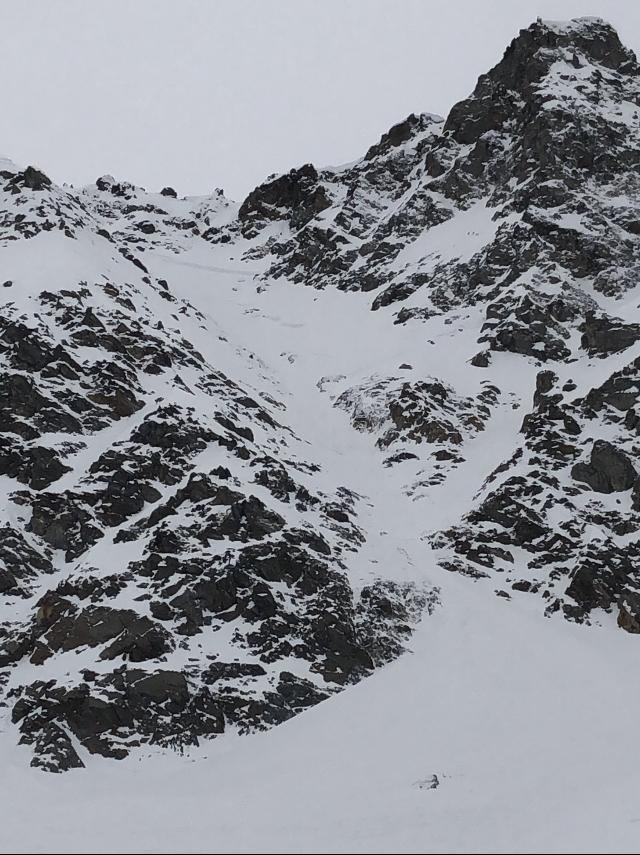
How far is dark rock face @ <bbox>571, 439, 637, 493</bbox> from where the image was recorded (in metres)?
44.7

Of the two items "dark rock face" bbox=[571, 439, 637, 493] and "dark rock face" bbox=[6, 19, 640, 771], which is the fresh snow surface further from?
"dark rock face" bbox=[571, 439, 637, 493]

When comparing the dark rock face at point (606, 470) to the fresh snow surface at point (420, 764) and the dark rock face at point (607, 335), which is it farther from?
the dark rock face at point (607, 335)

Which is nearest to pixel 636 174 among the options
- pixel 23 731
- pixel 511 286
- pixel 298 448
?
pixel 511 286

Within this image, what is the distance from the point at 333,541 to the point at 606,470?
1455 centimetres

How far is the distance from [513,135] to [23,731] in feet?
263

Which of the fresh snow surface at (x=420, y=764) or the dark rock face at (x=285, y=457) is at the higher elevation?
the dark rock face at (x=285, y=457)

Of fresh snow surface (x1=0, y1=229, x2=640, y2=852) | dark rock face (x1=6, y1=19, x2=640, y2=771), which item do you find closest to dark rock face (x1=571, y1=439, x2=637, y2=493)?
dark rock face (x1=6, y1=19, x2=640, y2=771)

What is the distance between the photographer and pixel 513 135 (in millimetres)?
93062

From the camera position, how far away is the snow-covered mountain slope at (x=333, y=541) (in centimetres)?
2772

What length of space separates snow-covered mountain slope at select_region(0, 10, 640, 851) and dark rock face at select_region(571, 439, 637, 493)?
12cm

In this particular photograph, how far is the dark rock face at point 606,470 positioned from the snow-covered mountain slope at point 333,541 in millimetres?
116

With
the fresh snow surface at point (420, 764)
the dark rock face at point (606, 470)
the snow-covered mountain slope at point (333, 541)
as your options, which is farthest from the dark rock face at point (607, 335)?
the fresh snow surface at point (420, 764)

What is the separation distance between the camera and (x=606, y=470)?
148ft

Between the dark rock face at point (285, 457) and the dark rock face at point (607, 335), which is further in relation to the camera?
the dark rock face at point (607, 335)
